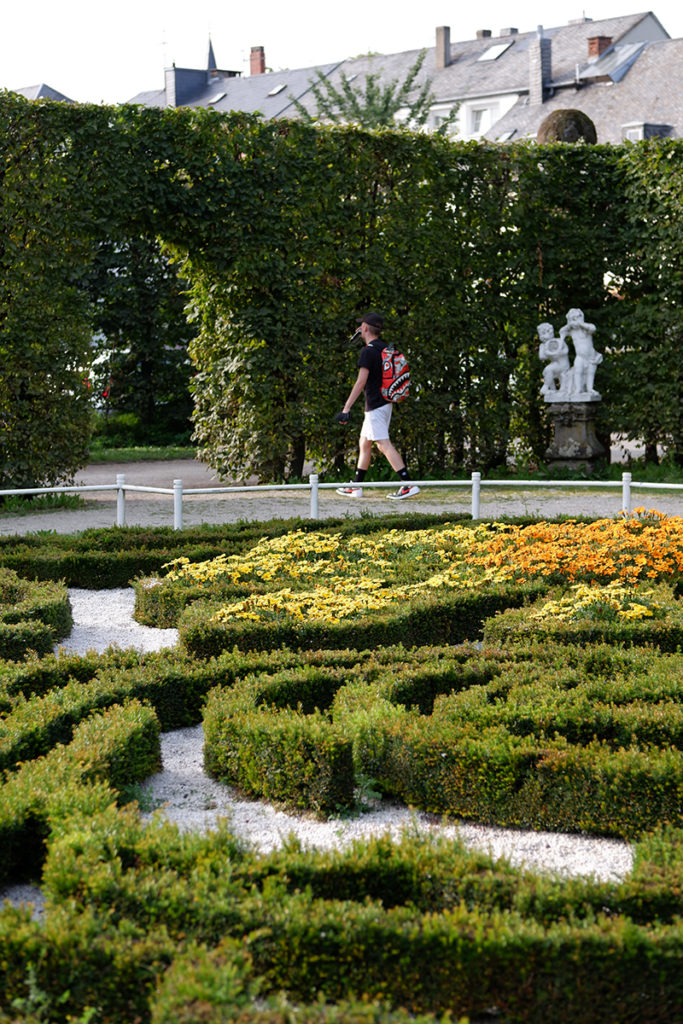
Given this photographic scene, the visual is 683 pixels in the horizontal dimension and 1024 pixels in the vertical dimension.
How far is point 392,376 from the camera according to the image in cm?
1238

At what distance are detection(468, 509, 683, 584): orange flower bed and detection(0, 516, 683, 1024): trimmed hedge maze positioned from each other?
1519mm

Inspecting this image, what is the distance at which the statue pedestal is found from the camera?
15.7m

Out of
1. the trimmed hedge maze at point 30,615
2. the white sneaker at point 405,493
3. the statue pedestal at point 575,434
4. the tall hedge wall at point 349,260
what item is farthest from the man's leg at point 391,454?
the trimmed hedge maze at point 30,615


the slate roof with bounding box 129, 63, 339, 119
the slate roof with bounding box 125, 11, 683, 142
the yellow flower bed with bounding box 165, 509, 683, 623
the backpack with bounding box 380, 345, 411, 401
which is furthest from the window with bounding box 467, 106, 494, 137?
the yellow flower bed with bounding box 165, 509, 683, 623

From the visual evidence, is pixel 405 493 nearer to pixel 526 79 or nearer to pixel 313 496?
pixel 313 496

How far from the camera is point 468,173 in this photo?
15.7 m

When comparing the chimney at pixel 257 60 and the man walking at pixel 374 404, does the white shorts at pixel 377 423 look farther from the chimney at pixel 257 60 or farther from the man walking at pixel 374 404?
the chimney at pixel 257 60

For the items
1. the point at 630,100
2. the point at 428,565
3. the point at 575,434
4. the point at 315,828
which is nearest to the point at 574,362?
the point at 575,434

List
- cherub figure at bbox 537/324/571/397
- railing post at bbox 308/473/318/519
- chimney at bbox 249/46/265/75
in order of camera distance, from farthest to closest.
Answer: chimney at bbox 249/46/265/75, cherub figure at bbox 537/324/571/397, railing post at bbox 308/473/318/519

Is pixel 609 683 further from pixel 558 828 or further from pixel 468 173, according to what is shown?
pixel 468 173

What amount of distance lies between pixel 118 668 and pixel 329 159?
9797mm

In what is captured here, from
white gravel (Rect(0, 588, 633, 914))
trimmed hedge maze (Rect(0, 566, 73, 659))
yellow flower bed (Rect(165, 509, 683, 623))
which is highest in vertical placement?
yellow flower bed (Rect(165, 509, 683, 623))

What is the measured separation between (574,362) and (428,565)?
793 centimetres

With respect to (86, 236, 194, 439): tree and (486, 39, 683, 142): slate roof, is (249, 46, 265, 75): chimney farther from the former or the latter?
(86, 236, 194, 439): tree
